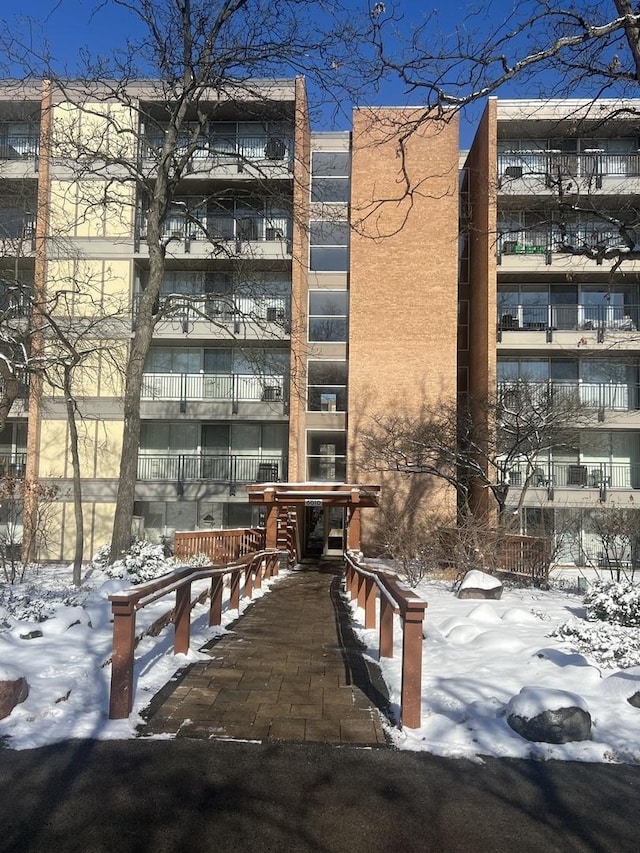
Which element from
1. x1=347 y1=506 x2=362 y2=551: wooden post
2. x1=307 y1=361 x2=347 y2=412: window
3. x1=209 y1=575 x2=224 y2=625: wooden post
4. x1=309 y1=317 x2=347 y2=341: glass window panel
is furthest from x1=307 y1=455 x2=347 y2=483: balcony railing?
x1=209 y1=575 x2=224 y2=625: wooden post

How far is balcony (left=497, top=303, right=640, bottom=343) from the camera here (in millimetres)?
25812

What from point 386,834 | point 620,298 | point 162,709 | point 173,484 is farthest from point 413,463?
point 386,834

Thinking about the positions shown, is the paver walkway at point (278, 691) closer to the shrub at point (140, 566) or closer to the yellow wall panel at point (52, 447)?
the shrub at point (140, 566)

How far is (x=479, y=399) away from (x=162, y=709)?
18.3 metres

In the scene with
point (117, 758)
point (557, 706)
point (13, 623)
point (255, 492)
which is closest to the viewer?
point (117, 758)

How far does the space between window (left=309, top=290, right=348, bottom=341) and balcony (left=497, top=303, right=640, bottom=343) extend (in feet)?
19.1

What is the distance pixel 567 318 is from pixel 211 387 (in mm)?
13329

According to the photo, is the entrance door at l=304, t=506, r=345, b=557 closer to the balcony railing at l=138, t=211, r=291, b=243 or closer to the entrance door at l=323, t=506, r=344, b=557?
the entrance door at l=323, t=506, r=344, b=557

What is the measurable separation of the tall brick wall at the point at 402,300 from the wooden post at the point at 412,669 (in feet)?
67.2

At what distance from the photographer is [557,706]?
14.6 feet

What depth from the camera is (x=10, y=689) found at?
4520 mm

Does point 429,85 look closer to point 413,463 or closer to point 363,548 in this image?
point 413,463

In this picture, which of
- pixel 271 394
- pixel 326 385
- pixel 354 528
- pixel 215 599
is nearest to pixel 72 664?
pixel 215 599

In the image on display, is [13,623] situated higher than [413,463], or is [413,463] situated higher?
[413,463]
